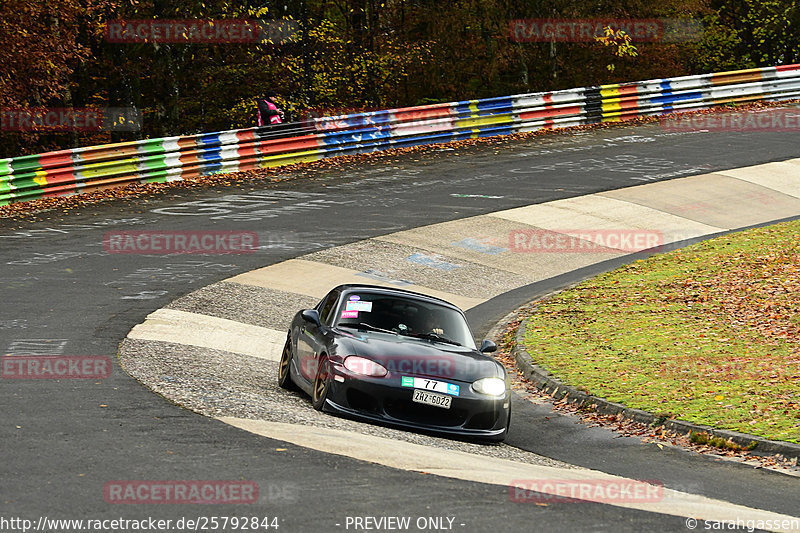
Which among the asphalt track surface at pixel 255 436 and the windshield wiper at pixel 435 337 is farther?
the windshield wiper at pixel 435 337

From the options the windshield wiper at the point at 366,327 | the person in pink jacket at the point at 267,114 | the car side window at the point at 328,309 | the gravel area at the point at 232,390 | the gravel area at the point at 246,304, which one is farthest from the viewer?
the person in pink jacket at the point at 267,114

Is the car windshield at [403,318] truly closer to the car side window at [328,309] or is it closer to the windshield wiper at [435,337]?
the windshield wiper at [435,337]

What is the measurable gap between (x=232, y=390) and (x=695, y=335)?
7.13 meters

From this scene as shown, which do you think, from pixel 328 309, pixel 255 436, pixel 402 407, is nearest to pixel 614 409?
pixel 402 407

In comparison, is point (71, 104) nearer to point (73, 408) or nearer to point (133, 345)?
point (133, 345)

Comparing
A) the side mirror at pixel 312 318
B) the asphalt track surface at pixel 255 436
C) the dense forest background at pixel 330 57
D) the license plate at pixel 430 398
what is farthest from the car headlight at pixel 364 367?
the dense forest background at pixel 330 57

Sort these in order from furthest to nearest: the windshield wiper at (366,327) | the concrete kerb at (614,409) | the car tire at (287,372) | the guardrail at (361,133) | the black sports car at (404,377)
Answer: the guardrail at (361,133)
the car tire at (287,372)
the windshield wiper at (366,327)
the black sports car at (404,377)
the concrete kerb at (614,409)

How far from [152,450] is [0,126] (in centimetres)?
2240

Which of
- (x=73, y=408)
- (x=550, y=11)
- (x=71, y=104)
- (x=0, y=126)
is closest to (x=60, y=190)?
(x=0, y=126)

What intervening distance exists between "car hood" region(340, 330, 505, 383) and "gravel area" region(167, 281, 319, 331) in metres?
5.54

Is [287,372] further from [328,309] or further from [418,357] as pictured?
[418,357]

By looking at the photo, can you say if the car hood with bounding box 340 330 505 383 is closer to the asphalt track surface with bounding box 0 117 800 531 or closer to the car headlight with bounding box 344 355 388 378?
the car headlight with bounding box 344 355 388 378

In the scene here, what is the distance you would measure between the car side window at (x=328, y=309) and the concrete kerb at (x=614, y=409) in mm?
3075

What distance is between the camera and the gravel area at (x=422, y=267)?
1916cm
